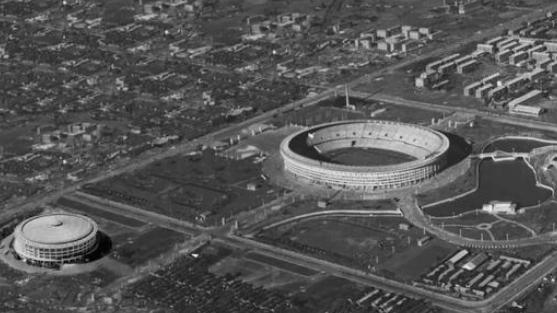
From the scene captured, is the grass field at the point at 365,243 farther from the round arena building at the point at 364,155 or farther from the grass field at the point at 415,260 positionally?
the round arena building at the point at 364,155

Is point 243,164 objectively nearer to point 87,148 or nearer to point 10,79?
point 87,148

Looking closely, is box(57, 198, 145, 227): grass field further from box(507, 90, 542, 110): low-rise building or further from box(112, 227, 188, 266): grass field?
box(507, 90, 542, 110): low-rise building

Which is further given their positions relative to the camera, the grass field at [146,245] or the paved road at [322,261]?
the grass field at [146,245]

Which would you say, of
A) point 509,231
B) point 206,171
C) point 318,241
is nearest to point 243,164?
point 206,171

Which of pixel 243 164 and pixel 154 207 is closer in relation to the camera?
pixel 154 207

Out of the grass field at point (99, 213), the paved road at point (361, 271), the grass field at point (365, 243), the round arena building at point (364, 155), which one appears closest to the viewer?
the paved road at point (361, 271)

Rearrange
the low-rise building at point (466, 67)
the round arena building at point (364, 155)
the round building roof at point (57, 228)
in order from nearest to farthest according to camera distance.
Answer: the round building roof at point (57, 228), the round arena building at point (364, 155), the low-rise building at point (466, 67)

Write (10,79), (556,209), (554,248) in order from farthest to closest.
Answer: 1. (10,79)
2. (556,209)
3. (554,248)

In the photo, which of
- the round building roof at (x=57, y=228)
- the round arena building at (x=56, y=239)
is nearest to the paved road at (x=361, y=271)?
the round building roof at (x=57, y=228)
